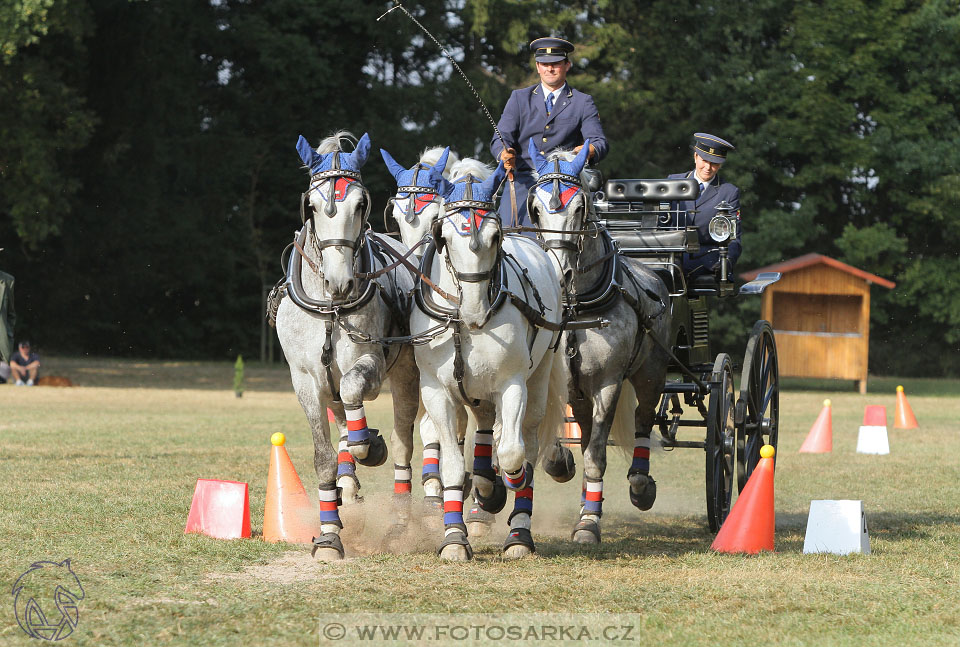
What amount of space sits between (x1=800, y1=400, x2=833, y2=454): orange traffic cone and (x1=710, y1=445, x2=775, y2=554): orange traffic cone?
713cm

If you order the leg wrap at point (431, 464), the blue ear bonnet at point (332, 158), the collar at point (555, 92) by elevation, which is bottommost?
the leg wrap at point (431, 464)

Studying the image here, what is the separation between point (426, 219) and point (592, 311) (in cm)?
154

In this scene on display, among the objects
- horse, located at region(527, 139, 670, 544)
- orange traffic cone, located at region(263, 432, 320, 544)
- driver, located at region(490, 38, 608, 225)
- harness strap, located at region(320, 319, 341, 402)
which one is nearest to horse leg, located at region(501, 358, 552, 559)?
horse, located at region(527, 139, 670, 544)

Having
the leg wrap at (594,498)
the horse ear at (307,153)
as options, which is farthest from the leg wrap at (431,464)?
the horse ear at (307,153)

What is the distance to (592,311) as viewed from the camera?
7.13 m

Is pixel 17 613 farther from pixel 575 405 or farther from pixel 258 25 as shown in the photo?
pixel 258 25

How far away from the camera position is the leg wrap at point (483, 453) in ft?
21.9

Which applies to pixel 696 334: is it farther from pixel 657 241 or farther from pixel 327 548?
pixel 327 548

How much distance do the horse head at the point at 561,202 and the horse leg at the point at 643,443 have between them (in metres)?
1.45

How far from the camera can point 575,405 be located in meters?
7.37

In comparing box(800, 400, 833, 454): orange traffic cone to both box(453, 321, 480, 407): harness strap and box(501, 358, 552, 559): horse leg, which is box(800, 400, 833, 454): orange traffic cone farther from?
box(453, 321, 480, 407): harness strap

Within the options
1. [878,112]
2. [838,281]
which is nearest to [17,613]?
[838,281]

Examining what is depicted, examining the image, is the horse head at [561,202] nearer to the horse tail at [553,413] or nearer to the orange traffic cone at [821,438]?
the horse tail at [553,413]

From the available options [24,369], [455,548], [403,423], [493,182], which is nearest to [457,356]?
[493,182]
